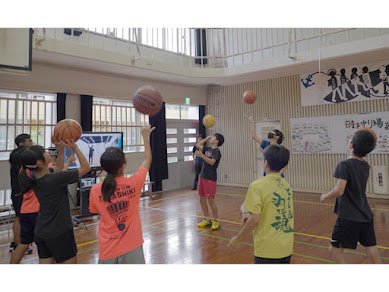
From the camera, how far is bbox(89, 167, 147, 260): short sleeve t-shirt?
72.0 inches

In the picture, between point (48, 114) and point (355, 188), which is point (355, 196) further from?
point (48, 114)

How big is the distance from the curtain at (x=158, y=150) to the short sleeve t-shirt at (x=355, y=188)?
5661 mm

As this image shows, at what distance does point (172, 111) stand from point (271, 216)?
7052 mm

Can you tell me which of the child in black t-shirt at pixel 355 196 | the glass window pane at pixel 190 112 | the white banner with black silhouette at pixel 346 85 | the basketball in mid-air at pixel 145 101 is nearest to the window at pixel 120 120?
the glass window pane at pixel 190 112

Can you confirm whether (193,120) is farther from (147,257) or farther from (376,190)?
(147,257)

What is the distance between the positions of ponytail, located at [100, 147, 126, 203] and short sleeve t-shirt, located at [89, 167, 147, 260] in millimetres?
44

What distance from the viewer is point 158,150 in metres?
7.59

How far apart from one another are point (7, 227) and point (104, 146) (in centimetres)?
219

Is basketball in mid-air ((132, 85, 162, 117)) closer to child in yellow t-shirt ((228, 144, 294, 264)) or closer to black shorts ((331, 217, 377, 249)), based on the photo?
child in yellow t-shirt ((228, 144, 294, 264))

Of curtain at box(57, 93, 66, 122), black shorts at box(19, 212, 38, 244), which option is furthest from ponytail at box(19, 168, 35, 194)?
curtain at box(57, 93, 66, 122)

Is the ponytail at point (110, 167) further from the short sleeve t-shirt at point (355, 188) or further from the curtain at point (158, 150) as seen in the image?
the curtain at point (158, 150)

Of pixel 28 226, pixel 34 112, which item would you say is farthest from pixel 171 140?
pixel 28 226

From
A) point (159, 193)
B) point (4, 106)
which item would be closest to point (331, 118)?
point (159, 193)

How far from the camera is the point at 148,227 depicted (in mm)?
4656
